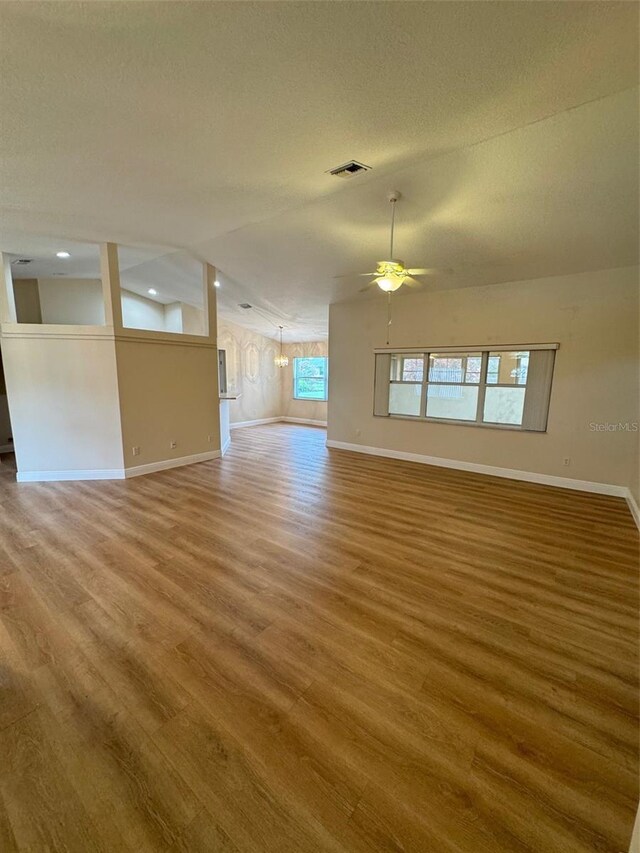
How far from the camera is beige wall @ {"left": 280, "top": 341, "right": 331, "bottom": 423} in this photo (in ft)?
33.5

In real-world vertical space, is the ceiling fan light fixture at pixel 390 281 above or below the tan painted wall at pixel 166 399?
above

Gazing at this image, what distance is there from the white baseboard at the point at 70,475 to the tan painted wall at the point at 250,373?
4326 millimetres

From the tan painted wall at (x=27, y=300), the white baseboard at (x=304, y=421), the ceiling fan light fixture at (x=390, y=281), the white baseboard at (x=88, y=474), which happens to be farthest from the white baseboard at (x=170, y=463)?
the white baseboard at (x=304, y=421)

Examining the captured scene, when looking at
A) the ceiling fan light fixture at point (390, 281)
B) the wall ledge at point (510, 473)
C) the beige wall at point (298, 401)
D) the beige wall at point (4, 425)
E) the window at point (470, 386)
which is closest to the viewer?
the ceiling fan light fixture at point (390, 281)

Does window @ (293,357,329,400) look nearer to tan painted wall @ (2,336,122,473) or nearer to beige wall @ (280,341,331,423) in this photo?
beige wall @ (280,341,331,423)

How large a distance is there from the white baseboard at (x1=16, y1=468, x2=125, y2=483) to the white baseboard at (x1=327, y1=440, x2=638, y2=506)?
405cm

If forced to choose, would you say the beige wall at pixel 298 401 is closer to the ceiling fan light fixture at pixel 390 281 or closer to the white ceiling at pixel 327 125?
the white ceiling at pixel 327 125

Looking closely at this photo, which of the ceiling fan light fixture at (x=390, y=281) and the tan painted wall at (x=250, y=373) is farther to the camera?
the tan painted wall at (x=250, y=373)

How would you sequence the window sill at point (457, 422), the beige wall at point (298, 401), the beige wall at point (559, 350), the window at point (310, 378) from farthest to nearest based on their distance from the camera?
1. the window at point (310, 378)
2. the beige wall at point (298, 401)
3. the window sill at point (457, 422)
4. the beige wall at point (559, 350)

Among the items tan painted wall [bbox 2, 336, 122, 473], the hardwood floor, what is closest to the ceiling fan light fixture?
the hardwood floor

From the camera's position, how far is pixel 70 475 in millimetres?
4922

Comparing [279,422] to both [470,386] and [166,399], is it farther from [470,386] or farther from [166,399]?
[470,386]

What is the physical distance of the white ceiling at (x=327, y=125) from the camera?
5.65ft

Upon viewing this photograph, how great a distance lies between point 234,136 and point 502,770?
3.89 m
